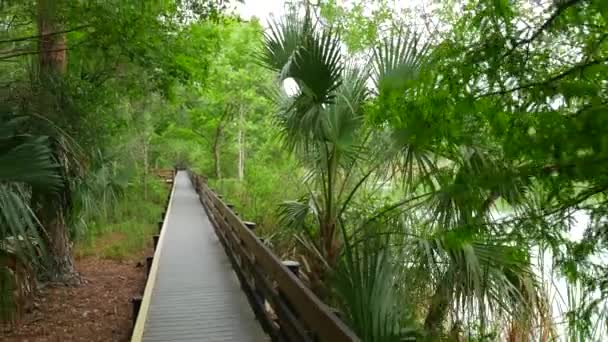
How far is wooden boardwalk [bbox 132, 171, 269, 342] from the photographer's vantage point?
14.6 ft

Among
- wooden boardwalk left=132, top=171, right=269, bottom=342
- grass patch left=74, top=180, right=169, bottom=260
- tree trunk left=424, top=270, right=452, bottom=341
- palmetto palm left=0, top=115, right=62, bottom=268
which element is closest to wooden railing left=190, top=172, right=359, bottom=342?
wooden boardwalk left=132, top=171, right=269, bottom=342

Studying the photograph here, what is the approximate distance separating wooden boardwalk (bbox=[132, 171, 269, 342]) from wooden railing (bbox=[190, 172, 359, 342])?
0.17m

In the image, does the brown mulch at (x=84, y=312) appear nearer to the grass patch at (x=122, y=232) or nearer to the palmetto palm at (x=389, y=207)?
the grass patch at (x=122, y=232)

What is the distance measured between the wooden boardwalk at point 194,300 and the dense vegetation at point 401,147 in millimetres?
794

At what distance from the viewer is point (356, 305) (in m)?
2.74

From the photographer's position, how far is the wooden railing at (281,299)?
2.59 meters

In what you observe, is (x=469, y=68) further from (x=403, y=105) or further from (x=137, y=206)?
(x=137, y=206)

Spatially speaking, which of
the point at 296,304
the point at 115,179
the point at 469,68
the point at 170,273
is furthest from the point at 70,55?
the point at 469,68

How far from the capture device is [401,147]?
461 cm

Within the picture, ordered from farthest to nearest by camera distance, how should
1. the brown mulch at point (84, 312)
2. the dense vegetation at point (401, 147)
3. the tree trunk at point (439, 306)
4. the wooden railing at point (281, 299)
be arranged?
1. the brown mulch at point (84, 312)
2. the tree trunk at point (439, 306)
3. the wooden railing at point (281, 299)
4. the dense vegetation at point (401, 147)

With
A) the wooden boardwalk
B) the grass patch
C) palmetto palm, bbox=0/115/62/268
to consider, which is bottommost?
the grass patch

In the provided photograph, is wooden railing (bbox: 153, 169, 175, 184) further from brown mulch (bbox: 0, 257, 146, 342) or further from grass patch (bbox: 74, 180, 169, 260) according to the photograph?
brown mulch (bbox: 0, 257, 146, 342)

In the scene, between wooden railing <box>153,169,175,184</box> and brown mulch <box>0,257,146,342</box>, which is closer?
brown mulch <box>0,257,146,342</box>

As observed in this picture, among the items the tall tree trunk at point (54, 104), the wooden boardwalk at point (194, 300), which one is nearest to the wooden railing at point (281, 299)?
the wooden boardwalk at point (194, 300)
